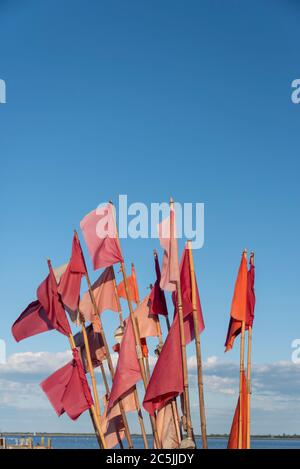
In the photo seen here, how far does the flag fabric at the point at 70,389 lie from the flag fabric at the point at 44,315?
29.8 inches

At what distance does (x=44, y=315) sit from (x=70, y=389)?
5.73ft

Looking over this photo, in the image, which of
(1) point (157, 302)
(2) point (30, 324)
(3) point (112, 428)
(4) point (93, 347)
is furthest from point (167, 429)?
(2) point (30, 324)

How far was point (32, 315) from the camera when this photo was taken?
15.0 m

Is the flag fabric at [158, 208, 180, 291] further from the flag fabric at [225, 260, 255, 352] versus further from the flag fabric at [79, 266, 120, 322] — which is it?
Answer: the flag fabric at [79, 266, 120, 322]

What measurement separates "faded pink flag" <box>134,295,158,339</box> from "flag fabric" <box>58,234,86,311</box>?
1.32m

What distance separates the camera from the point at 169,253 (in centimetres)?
1325

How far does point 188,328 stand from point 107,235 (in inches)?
96.8

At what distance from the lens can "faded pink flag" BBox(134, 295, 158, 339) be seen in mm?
14648

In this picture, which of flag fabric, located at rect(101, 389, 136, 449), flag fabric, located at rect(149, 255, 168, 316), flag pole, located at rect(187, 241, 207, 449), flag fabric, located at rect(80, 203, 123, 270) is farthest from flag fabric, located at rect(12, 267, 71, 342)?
flag pole, located at rect(187, 241, 207, 449)

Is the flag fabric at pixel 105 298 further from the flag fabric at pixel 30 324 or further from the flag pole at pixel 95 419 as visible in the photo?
the flag pole at pixel 95 419
